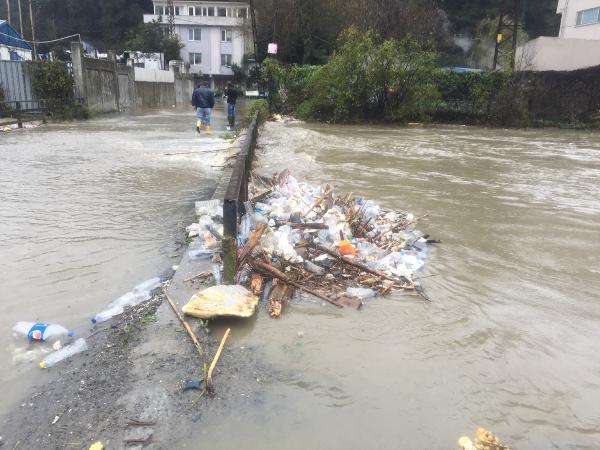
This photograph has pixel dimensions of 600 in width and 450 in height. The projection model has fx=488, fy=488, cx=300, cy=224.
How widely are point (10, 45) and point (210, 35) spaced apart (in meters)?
42.7

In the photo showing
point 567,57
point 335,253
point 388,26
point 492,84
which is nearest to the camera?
point 335,253

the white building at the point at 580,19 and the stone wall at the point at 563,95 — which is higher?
the white building at the point at 580,19

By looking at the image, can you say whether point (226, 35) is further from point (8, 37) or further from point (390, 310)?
point (390, 310)

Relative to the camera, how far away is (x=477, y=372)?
3311 millimetres

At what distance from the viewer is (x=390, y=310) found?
13.5ft

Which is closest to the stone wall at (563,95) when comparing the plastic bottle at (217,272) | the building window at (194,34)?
the plastic bottle at (217,272)

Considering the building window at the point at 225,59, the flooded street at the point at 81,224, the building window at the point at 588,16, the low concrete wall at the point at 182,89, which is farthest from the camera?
the building window at the point at 225,59

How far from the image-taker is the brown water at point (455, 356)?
2.75m

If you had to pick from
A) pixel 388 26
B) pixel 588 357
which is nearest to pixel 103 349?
pixel 588 357

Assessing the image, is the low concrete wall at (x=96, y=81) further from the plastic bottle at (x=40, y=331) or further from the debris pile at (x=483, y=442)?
the debris pile at (x=483, y=442)

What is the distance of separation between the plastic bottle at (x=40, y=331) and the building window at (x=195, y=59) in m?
67.0

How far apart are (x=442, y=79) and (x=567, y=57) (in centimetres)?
834

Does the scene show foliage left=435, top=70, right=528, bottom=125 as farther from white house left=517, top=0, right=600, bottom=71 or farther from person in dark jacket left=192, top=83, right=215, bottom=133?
person in dark jacket left=192, top=83, right=215, bottom=133

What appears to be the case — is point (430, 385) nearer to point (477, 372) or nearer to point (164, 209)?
point (477, 372)
